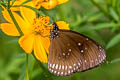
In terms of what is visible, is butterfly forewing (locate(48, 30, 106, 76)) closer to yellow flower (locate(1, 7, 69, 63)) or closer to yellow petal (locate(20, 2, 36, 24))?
yellow flower (locate(1, 7, 69, 63))

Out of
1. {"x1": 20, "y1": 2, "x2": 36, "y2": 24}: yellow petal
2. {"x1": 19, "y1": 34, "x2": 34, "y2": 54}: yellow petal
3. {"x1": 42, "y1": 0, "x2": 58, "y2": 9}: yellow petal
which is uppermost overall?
{"x1": 42, "y1": 0, "x2": 58, "y2": 9}: yellow petal

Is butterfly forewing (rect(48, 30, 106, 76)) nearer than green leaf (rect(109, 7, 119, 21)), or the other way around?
butterfly forewing (rect(48, 30, 106, 76))

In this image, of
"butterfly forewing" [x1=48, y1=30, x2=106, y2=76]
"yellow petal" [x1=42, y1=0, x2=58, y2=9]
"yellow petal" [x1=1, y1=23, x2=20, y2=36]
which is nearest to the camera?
"butterfly forewing" [x1=48, y1=30, x2=106, y2=76]

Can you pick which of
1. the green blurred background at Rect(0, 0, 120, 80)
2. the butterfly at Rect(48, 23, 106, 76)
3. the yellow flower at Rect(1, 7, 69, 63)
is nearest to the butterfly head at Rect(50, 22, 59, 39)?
the butterfly at Rect(48, 23, 106, 76)

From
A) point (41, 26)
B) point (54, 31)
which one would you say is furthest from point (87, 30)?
point (54, 31)

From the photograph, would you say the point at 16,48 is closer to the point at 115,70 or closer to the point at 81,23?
the point at 81,23

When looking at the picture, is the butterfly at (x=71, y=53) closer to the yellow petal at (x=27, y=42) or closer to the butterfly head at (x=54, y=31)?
the butterfly head at (x=54, y=31)
